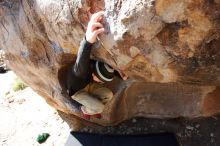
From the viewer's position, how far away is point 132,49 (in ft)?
9.91

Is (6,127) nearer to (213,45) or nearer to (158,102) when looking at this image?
(158,102)

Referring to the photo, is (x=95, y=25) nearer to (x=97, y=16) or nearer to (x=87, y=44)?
(x=97, y=16)

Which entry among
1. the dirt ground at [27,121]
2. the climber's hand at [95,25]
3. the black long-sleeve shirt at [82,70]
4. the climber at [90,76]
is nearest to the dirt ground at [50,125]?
the dirt ground at [27,121]

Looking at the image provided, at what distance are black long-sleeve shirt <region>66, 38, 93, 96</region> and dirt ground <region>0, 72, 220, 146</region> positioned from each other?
994mm

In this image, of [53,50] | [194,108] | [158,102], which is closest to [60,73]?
[53,50]

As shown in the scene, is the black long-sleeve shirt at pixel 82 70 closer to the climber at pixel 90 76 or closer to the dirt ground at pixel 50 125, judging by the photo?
the climber at pixel 90 76

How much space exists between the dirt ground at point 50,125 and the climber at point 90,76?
45 centimetres

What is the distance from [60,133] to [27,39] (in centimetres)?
162

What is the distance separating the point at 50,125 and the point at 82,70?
94.6 inches

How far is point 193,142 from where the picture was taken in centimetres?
436

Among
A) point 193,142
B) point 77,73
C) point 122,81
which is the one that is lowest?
point 193,142

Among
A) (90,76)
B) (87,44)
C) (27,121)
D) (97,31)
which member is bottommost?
(27,121)

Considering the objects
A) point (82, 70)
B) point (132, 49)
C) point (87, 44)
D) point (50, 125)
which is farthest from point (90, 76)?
point (50, 125)

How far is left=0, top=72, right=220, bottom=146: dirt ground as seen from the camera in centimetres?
435
